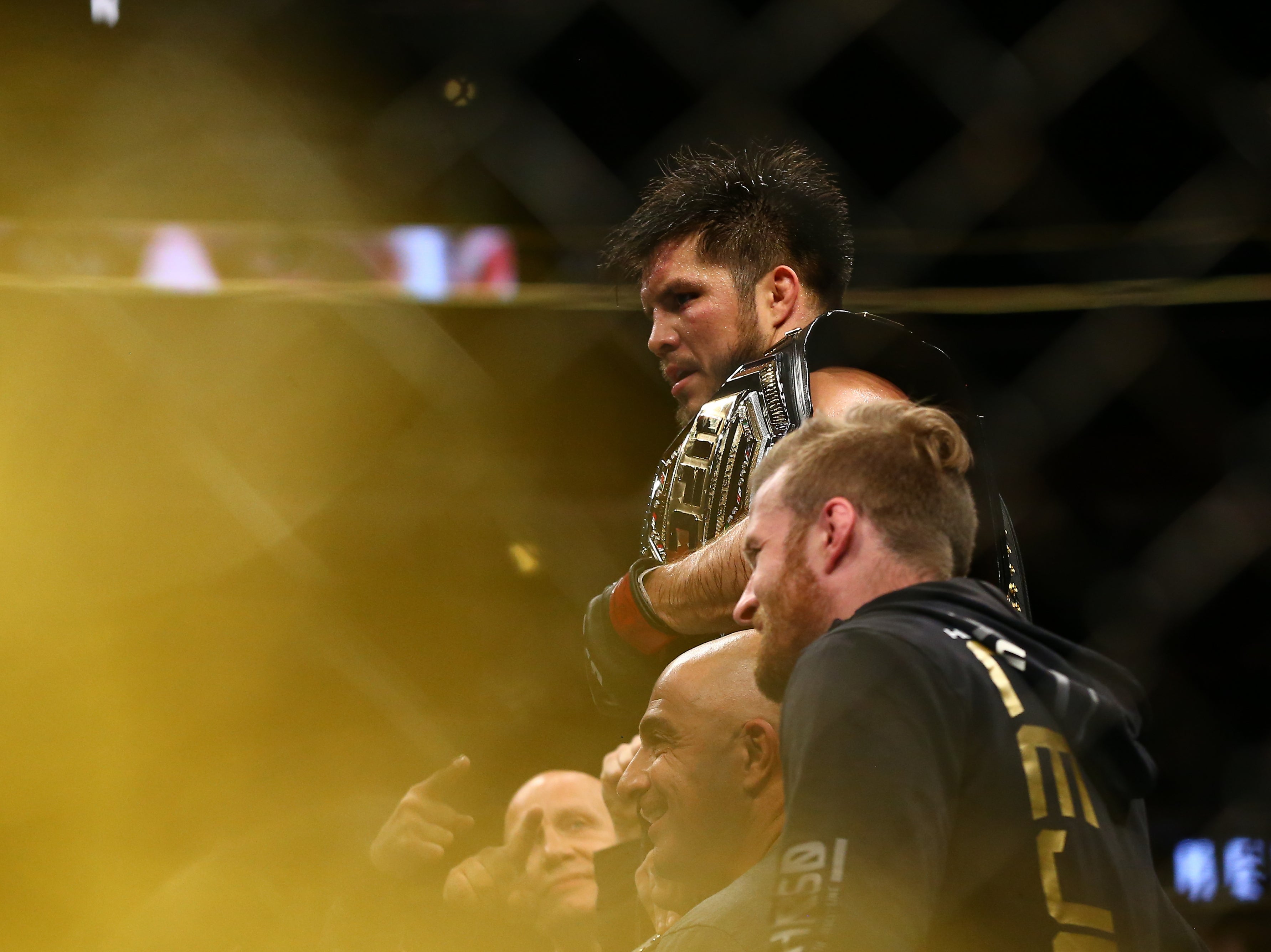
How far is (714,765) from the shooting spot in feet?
4.02

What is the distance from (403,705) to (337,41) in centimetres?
218

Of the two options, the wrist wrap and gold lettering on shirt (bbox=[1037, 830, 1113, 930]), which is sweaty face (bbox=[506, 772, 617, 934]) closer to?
the wrist wrap

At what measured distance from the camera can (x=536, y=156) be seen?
2.28 meters

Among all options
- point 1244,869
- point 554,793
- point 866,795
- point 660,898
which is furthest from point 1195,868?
point 866,795

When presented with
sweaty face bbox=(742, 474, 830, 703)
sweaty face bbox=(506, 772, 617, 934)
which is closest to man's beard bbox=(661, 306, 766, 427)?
sweaty face bbox=(742, 474, 830, 703)

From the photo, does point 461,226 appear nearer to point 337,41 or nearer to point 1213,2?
point 337,41

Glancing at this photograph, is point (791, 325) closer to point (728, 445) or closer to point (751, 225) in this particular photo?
point (751, 225)

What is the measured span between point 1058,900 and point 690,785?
0.57 metres

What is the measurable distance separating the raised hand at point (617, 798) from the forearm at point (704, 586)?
572 millimetres

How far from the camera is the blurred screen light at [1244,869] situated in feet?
11.2

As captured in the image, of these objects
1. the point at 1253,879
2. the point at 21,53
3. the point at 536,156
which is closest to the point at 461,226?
the point at 536,156

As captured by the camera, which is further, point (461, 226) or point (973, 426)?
point (461, 226)

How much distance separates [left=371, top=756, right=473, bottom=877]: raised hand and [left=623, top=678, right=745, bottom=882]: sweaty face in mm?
630

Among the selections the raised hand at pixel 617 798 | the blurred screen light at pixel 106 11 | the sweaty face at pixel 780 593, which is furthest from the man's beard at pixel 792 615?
the blurred screen light at pixel 106 11
